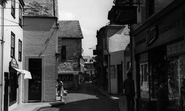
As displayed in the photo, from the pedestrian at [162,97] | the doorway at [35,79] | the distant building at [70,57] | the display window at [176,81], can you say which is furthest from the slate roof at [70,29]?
the pedestrian at [162,97]

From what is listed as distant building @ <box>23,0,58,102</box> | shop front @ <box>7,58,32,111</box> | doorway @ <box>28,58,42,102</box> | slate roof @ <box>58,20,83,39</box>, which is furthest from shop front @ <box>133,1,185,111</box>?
slate roof @ <box>58,20,83,39</box>

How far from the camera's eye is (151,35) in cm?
1179

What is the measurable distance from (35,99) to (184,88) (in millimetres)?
14080

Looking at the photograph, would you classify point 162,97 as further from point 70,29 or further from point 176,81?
point 70,29

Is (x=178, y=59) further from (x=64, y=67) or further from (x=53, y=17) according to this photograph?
(x=64, y=67)

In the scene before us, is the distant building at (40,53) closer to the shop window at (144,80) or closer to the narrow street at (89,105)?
the narrow street at (89,105)

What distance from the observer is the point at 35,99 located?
68.2 ft

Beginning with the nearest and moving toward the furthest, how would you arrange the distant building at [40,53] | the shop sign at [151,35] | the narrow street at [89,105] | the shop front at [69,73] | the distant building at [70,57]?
the shop sign at [151,35]
the narrow street at [89,105]
the distant building at [40,53]
the shop front at [69,73]
the distant building at [70,57]

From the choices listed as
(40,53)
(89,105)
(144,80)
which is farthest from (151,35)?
(40,53)

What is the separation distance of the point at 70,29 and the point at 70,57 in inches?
185

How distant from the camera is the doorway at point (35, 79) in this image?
20.8 m

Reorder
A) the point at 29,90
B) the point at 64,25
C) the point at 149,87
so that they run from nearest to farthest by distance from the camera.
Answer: the point at 149,87 < the point at 29,90 < the point at 64,25

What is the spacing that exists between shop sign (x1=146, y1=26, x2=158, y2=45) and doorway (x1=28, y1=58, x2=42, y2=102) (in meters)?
10.9

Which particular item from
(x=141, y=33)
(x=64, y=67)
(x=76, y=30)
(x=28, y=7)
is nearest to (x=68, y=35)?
(x=76, y=30)
